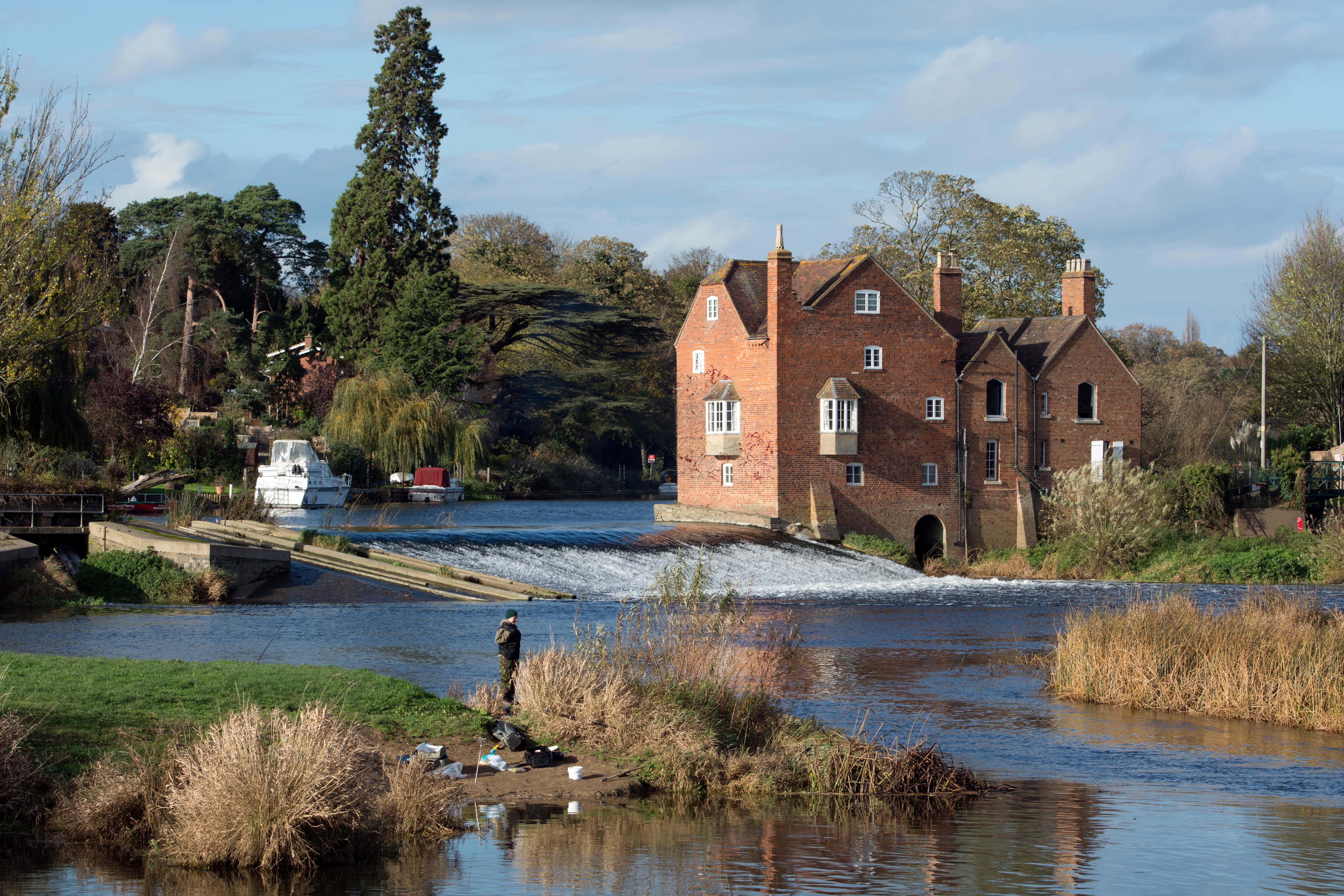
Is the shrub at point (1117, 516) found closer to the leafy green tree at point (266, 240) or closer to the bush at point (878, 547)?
the bush at point (878, 547)

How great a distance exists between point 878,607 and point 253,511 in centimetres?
1636

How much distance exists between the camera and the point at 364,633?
2380 centimetres

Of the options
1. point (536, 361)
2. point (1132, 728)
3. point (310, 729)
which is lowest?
point (1132, 728)

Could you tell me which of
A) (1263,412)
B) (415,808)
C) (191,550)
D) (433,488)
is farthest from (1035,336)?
(415,808)

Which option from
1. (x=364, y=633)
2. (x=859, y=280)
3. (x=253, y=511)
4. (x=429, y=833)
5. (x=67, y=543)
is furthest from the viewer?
(x=859, y=280)

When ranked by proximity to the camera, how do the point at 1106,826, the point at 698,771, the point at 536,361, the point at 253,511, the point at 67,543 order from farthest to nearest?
the point at 536,361 < the point at 253,511 < the point at 67,543 < the point at 698,771 < the point at 1106,826

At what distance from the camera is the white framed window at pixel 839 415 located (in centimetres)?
4684

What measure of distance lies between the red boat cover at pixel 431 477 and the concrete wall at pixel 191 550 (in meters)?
31.9

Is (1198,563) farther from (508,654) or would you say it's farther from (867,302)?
(508,654)

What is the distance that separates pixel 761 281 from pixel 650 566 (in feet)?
54.7

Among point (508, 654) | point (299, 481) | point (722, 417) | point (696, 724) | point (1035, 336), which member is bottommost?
point (696, 724)

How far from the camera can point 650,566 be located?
36.1m

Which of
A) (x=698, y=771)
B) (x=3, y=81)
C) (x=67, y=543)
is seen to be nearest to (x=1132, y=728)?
(x=698, y=771)

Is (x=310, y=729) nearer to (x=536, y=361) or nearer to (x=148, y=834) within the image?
(x=148, y=834)
